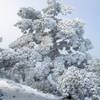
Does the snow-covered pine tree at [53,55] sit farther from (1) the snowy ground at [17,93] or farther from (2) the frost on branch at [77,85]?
Answer: (1) the snowy ground at [17,93]

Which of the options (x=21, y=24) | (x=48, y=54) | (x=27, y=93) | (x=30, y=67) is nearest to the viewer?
(x=27, y=93)

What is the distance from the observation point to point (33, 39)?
50.8 feet

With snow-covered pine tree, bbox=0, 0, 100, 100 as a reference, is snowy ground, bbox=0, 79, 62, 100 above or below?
below

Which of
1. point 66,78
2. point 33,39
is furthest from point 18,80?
point 33,39

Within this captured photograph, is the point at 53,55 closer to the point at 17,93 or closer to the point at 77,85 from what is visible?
the point at 77,85

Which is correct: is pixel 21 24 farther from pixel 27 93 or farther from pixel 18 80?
pixel 27 93

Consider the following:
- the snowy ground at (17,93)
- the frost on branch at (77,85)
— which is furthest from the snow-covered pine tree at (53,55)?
the snowy ground at (17,93)

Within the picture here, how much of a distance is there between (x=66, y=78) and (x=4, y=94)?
330cm

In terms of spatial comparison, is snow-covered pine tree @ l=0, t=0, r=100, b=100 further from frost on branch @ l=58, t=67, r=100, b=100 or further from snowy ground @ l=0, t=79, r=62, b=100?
snowy ground @ l=0, t=79, r=62, b=100

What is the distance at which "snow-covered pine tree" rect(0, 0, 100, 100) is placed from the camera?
12453 millimetres

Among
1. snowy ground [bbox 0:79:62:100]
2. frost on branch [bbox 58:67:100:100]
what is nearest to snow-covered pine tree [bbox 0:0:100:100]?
frost on branch [bbox 58:67:100:100]

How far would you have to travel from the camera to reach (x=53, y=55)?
15.0m

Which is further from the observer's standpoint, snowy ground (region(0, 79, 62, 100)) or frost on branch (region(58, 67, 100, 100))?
frost on branch (region(58, 67, 100, 100))

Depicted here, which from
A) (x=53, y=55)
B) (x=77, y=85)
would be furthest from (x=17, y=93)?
(x=53, y=55)
